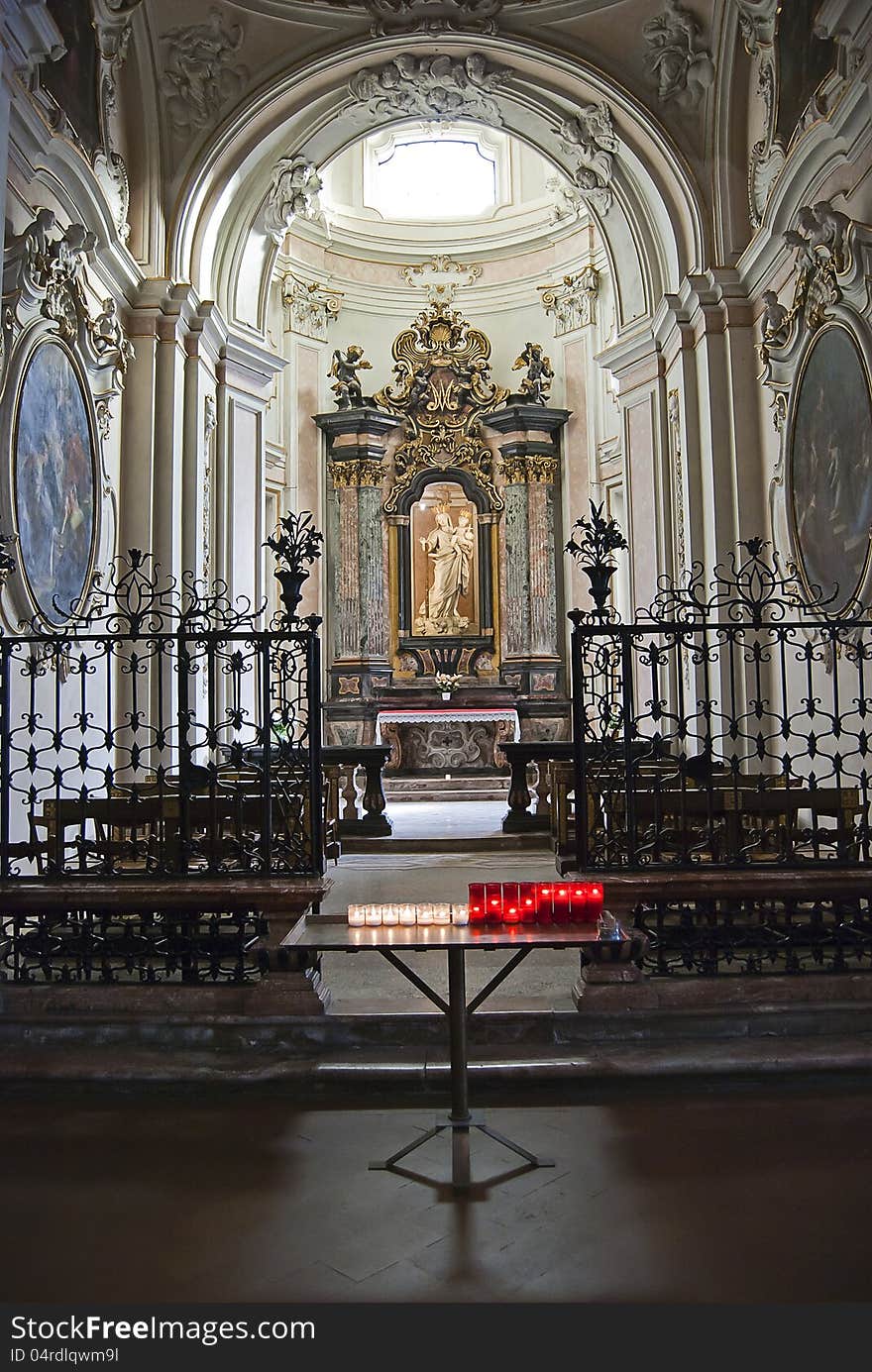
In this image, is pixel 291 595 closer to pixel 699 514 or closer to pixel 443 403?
pixel 699 514

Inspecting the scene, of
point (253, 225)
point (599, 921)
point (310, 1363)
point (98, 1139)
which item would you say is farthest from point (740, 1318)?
point (253, 225)

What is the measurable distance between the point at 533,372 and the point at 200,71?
7.15 metres

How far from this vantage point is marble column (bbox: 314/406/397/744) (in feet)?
52.9

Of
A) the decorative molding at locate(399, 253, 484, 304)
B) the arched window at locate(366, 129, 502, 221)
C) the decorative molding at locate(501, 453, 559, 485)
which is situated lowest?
the decorative molding at locate(501, 453, 559, 485)

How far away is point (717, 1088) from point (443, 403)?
47.3 ft

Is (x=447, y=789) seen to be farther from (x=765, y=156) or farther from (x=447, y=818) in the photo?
(x=765, y=156)

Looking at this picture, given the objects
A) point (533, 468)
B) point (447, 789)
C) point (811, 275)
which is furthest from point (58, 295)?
point (533, 468)

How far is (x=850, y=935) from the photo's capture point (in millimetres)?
4887

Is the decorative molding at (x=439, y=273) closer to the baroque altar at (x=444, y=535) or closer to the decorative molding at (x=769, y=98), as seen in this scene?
the baroque altar at (x=444, y=535)

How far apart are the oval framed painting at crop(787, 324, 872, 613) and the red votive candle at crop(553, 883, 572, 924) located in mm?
3929

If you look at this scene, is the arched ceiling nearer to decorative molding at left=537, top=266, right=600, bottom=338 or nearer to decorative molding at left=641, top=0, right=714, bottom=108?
decorative molding at left=641, top=0, right=714, bottom=108

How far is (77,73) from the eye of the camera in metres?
8.55

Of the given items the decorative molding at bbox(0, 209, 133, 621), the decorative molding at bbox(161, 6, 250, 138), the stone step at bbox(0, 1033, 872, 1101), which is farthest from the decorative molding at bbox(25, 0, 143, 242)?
the stone step at bbox(0, 1033, 872, 1101)

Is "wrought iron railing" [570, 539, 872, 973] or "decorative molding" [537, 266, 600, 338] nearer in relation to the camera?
"wrought iron railing" [570, 539, 872, 973]
